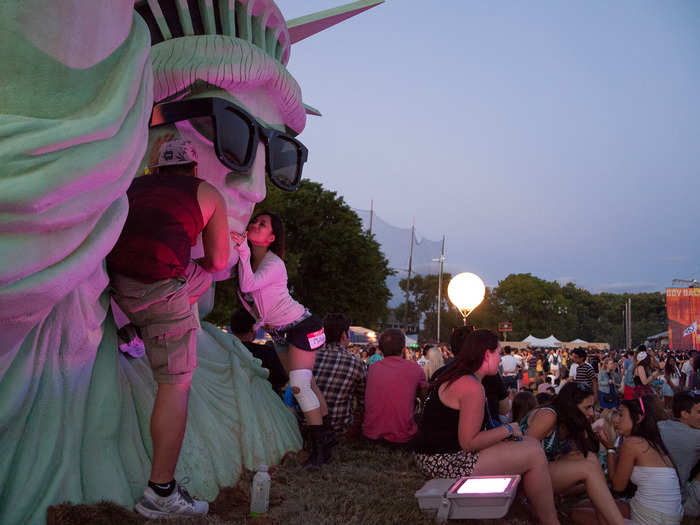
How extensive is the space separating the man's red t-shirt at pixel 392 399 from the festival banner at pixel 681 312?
3622 centimetres

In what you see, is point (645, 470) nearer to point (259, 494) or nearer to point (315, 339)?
point (315, 339)

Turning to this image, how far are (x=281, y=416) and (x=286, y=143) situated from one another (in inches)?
83.7

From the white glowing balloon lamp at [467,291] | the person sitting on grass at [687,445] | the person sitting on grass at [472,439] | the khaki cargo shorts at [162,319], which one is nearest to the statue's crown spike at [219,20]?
the khaki cargo shorts at [162,319]

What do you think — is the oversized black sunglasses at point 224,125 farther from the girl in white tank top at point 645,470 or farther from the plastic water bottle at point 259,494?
the girl in white tank top at point 645,470

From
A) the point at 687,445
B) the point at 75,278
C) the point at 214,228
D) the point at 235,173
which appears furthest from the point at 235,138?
the point at 687,445

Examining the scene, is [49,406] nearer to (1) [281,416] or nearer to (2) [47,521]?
(2) [47,521]

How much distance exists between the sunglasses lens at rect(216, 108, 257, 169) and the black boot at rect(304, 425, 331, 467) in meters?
1.97

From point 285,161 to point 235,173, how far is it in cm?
54

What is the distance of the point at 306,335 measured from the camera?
439cm

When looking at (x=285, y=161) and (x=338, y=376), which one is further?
(x=338, y=376)

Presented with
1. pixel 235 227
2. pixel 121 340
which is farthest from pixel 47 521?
pixel 235 227

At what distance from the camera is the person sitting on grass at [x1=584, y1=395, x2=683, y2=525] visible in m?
3.82

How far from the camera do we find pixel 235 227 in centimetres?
435

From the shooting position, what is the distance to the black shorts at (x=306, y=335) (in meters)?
4.38
